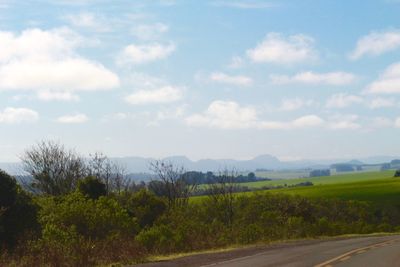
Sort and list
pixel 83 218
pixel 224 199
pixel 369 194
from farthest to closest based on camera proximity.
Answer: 1. pixel 369 194
2. pixel 224 199
3. pixel 83 218

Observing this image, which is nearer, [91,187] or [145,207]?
[91,187]

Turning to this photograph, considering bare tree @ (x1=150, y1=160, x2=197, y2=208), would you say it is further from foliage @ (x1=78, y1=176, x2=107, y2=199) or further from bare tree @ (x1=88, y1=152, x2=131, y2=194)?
foliage @ (x1=78, y1=176, x2=107, y2=199)

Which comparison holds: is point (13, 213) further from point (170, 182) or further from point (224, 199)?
point (170, 182)

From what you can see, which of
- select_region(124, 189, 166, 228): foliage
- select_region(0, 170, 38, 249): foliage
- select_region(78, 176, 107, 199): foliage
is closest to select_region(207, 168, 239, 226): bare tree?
select_region(124, 189, 166, 228): foliage

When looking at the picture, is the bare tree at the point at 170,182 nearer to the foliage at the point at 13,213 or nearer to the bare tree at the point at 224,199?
the bare tree at the point at 224,199

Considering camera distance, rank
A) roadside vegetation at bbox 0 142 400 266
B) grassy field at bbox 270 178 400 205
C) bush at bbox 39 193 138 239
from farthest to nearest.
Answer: grassy field at bbox 270 178 400 205, bush at bbox 39 193 138 239, roadside vegetation at bbox 0 142 400 266

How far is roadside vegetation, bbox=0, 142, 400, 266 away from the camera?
782 inches

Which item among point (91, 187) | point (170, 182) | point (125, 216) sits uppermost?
point (170, 182)

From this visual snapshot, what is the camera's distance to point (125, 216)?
31.5 meters

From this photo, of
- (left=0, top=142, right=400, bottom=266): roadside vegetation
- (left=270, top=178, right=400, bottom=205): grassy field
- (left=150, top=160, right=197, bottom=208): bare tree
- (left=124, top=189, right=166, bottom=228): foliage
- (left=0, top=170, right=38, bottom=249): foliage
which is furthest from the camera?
(left=270, top=178, right=400, bottom=205): grassy field

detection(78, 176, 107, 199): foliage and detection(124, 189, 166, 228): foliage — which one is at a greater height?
detection(78, 176, 107, 199): foliage

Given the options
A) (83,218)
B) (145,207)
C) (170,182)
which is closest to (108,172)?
(170,182)

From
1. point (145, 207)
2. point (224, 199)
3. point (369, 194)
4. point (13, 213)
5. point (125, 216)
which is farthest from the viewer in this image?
point (369, 194)

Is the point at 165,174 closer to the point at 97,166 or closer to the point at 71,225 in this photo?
the point at 97,166
